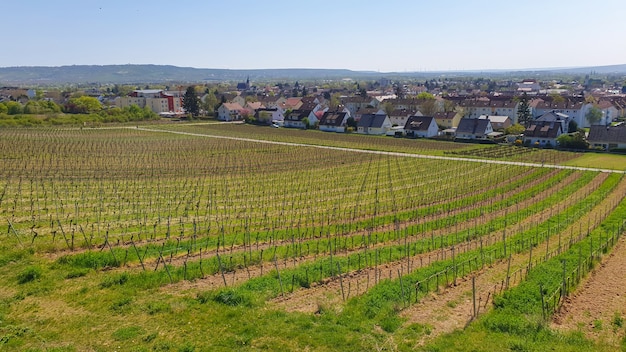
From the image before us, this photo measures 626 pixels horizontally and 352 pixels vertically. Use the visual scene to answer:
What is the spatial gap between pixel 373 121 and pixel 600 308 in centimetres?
5994

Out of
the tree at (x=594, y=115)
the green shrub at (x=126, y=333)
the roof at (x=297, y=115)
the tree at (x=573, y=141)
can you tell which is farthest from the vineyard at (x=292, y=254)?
the roof at (x=297, y=115)

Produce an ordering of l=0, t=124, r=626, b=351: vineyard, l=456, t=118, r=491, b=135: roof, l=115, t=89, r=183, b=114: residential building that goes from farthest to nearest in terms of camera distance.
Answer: l=115, t=89, r=183, b=114: residential building → l=456, t=118, r=491, b=135: roof → l=0, t=124, r=626, b=351: vineyard

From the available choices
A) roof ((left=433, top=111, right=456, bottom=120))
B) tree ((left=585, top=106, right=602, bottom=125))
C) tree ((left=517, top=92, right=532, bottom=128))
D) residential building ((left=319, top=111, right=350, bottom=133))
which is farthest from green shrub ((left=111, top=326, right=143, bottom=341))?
tree ((left=585, top=106, right=602, bottom=125))

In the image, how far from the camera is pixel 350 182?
3444 centimetres

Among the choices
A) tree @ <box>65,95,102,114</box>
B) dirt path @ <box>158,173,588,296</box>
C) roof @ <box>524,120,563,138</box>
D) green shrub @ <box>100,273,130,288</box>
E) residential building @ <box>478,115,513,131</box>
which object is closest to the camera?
dirt path @ <box>158,173,588,296</box>

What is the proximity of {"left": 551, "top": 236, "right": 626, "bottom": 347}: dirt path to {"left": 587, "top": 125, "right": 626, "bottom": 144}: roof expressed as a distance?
41.6m

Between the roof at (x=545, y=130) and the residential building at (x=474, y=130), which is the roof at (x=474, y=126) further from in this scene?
the roof at (x=545, y=130)

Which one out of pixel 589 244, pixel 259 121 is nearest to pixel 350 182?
pixel 589 244

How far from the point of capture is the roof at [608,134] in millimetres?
51312

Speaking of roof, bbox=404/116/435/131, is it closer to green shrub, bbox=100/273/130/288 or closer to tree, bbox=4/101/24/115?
green shrub, bbox=100/273/130/288

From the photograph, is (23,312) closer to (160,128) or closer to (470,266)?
(470,266)

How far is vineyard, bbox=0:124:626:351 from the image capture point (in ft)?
37.0

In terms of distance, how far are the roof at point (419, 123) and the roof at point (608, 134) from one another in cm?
2099

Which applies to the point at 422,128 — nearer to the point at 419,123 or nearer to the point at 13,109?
the point at 419,123
